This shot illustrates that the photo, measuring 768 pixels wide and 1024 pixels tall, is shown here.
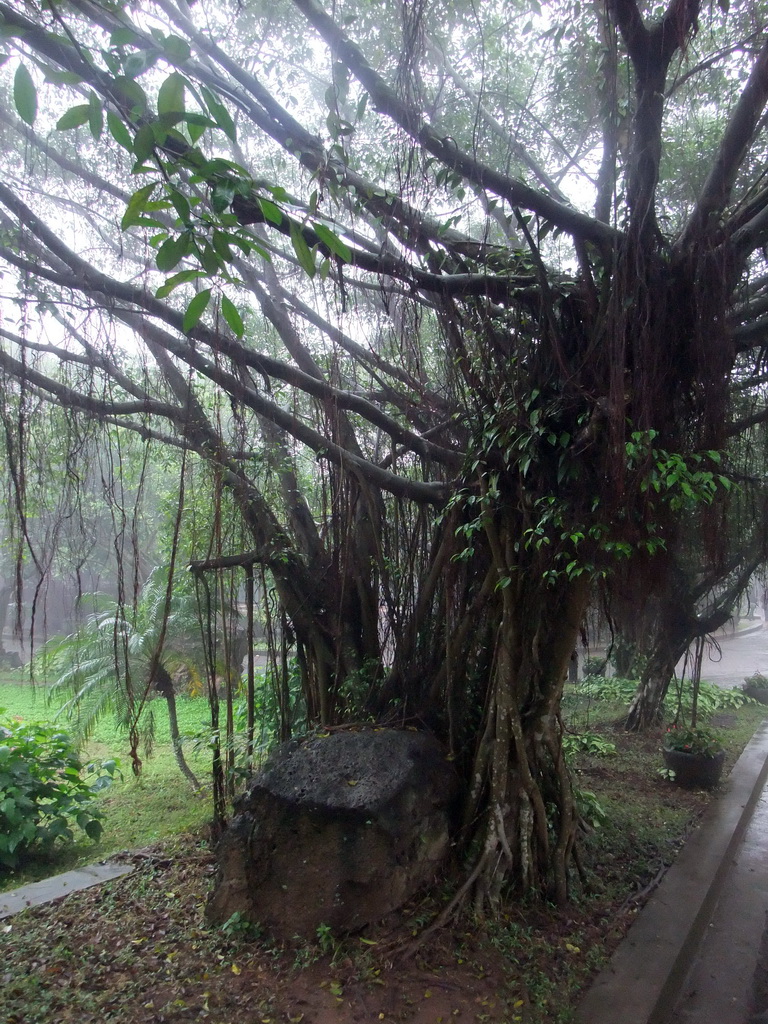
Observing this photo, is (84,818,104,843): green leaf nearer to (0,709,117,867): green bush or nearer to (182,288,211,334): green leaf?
(0,709,117,867): green bush

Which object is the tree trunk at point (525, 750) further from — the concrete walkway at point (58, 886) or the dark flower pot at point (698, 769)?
the dark flower pot at point (698, 769)

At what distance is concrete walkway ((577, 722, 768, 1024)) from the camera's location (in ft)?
9.86

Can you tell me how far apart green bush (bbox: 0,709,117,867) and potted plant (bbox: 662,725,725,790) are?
185 inches

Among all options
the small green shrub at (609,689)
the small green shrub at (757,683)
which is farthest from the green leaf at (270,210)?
the small green shrub at (757,683)

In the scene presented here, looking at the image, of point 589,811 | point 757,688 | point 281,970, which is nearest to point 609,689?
point 757,688

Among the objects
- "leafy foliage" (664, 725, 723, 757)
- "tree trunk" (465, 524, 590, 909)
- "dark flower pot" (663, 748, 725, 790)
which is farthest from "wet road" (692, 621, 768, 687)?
"tree trunk" (465, 524, 590, 909)

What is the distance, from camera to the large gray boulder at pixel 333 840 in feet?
10.9

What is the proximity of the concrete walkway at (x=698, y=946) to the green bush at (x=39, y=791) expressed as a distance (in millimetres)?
3634

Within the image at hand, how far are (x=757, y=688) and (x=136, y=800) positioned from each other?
976 centimetres

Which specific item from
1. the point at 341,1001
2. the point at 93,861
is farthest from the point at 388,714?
the point at 93,861

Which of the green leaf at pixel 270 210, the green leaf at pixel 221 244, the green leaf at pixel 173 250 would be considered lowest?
the green leaf at pixel 173 250

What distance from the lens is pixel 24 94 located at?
1786 mm

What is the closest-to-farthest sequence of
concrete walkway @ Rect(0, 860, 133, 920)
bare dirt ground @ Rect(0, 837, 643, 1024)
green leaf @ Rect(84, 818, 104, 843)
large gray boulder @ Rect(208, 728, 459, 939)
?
bare dirt ground @ Rect(0, 837, 643, 1024)
large gray boulder @ Rect(208, 728, 459, 939)
concrete walkway @ Rect(0, 860, 133, 920)
green leaf @ Rect(84, 818, 104, 843)

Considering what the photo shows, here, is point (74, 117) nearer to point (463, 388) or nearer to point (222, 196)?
point (222, 196)
